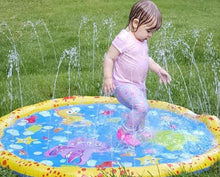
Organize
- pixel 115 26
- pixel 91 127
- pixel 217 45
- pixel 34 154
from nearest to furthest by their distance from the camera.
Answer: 1. pixel 34 154
2. pixel 91 127
3. pixel 217 45
4. pixel 115 26

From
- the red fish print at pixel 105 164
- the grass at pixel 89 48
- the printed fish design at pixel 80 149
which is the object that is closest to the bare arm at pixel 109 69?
the printed fish design at pixel 80 149

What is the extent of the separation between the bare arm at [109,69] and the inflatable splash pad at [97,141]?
0.48 m

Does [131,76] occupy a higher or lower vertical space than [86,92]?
higher

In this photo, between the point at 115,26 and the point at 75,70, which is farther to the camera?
the point at 115,26

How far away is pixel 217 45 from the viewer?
8.20 meters

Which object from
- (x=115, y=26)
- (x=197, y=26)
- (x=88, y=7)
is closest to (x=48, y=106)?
(x=115, y=26)

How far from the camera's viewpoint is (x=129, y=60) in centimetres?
359

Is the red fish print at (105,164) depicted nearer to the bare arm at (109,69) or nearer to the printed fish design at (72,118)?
the bare arm at (109,69)

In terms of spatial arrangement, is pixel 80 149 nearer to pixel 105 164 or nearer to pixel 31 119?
pixel 105 164

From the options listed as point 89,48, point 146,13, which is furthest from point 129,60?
point 89,48

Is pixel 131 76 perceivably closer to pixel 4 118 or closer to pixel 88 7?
pixel 4 118

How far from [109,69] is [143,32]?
415 millimetres

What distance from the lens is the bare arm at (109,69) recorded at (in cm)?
345

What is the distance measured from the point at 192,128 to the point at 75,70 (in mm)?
2843
